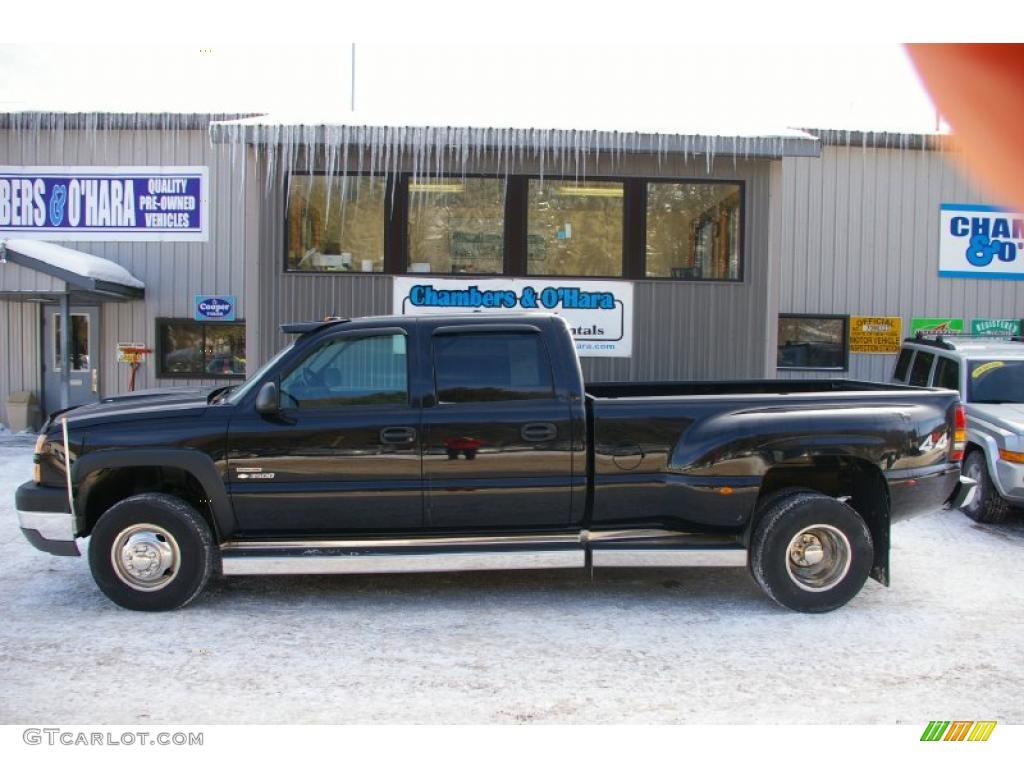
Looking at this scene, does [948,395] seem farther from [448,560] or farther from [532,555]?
[448,560]

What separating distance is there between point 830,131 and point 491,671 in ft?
→ 39.5

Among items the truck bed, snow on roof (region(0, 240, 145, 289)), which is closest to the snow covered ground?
the truck bed

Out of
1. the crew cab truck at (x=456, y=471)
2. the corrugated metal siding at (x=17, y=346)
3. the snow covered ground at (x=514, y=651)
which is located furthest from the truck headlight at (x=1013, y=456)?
the corrugated metal siding at (x=17, y=346)

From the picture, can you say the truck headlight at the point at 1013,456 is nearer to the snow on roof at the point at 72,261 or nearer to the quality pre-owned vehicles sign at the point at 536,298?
the quality pre-owned vehicles sign at the point at 536,298

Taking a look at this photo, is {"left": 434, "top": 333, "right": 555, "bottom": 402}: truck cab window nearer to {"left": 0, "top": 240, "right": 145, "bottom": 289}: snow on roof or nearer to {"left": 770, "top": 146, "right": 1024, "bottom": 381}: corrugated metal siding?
{"left": 0, "top": 240, "right": 145, "bottom": 289}: snow on roof

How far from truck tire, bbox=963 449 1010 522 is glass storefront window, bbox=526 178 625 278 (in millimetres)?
4064

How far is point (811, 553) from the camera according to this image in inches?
212

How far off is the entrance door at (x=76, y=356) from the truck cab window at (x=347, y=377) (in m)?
11.0

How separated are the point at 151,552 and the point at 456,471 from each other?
75.5 inches

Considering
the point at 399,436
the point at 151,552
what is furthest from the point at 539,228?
the point at 151,552

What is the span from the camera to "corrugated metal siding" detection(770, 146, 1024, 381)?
1384cm

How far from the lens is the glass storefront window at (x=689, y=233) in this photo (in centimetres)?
980

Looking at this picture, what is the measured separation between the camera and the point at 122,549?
521 cm

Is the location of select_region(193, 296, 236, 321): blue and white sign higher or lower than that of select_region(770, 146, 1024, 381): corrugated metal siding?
lower
